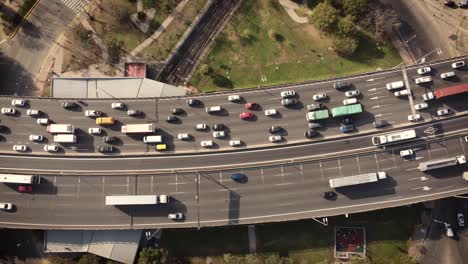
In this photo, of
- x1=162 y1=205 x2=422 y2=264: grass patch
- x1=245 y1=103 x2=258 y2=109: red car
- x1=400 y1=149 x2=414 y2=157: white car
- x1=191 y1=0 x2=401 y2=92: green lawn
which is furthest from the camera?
x1=191 y1=0 x2=401 y2=92: green lawn

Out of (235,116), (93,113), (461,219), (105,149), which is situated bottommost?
(461,219)

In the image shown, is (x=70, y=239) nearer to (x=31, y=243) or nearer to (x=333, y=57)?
(x=31, y=243)

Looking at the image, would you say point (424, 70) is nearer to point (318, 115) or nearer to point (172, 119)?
point (318, 115)

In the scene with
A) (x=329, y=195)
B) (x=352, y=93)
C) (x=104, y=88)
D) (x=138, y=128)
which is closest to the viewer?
(x=329, y=195)

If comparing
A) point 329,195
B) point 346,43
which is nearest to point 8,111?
point 329,195

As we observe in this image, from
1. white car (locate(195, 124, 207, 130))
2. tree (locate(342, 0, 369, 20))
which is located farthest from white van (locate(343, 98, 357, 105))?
white car (locate(195, 124, 207, 130))

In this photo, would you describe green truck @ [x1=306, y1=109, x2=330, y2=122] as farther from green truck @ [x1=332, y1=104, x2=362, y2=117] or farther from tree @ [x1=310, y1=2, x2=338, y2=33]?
tree @ [x1=310, y1=2, x2=338, y2=33]
